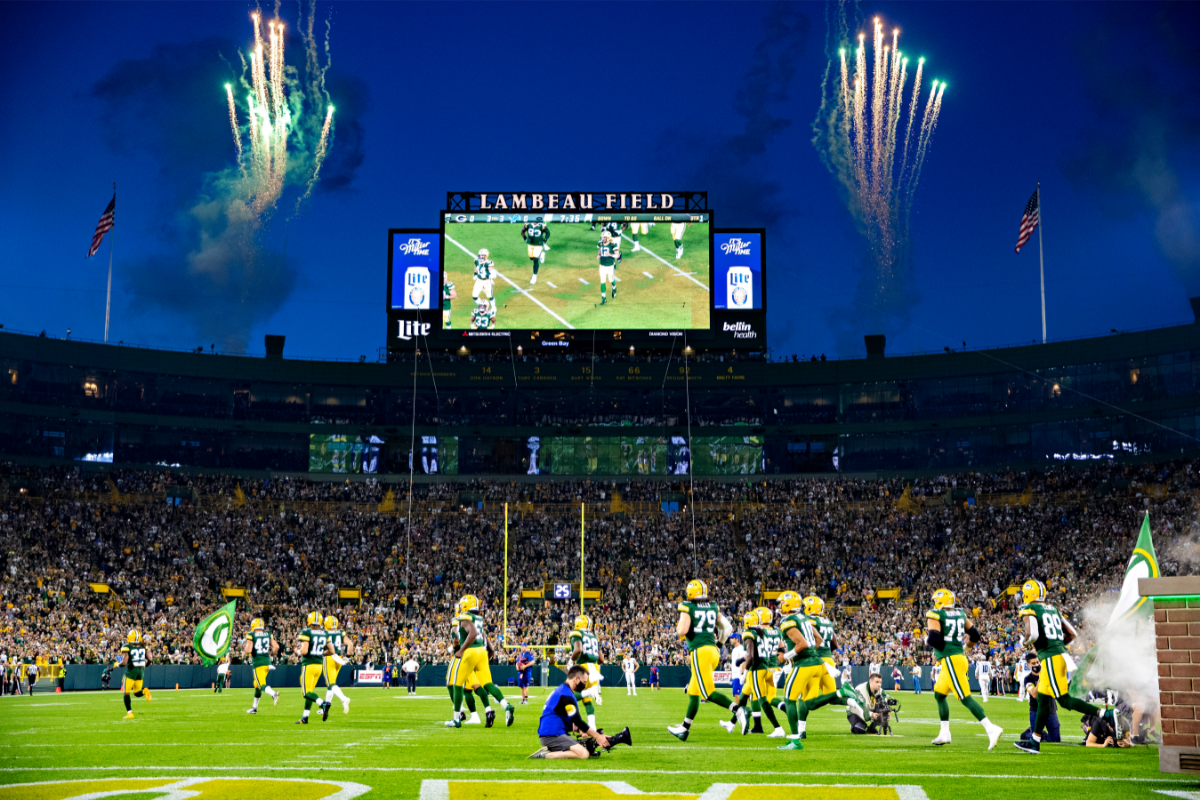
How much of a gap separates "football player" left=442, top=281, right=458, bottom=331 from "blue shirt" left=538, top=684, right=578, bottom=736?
42426 millimetres

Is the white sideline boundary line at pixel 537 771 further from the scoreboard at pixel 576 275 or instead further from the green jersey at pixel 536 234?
the green jersey at pixel 536 234

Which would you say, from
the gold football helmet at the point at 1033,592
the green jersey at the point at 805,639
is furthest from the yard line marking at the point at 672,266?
the green jersey at the point at 805,639

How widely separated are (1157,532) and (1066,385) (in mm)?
13205

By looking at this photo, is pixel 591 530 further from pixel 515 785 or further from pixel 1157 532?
pixel 515 785

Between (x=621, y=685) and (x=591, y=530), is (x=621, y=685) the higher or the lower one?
the lower one

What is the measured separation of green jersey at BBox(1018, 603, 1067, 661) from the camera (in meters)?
14.5

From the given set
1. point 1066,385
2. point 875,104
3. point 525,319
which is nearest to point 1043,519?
point 1066,385

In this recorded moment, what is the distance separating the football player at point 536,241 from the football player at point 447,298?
409cm

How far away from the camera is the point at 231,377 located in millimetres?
63719

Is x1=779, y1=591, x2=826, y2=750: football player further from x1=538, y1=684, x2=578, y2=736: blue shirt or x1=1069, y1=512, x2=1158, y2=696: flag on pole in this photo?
x1=538, y1=684, x2=578, y2=736: blue shirt

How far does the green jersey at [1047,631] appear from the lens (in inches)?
571

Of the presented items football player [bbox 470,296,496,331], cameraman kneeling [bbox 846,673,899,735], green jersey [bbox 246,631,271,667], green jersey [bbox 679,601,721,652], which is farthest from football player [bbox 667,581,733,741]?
football player [bbox 470,296,496,331]

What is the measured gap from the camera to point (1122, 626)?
13078 millimetres

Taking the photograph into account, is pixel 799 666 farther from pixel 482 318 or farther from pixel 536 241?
pixel 536 241
